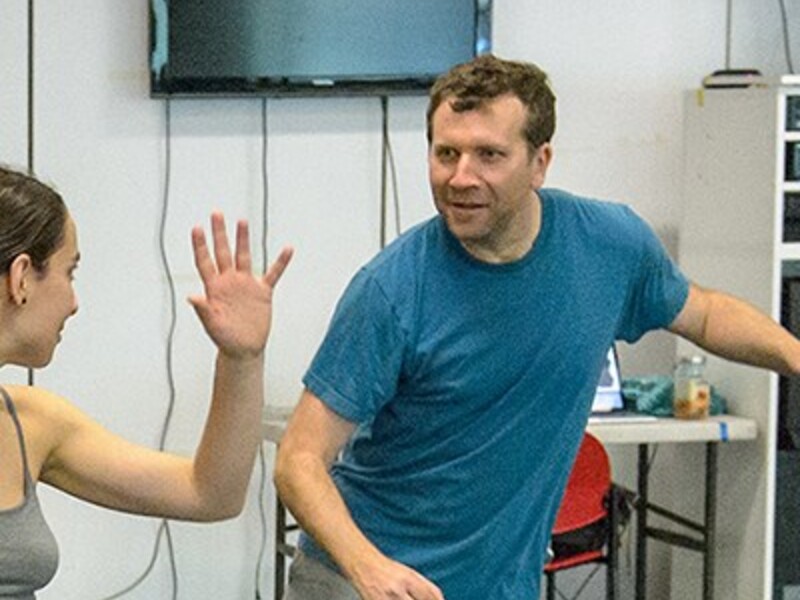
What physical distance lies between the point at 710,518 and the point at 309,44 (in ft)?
5.76

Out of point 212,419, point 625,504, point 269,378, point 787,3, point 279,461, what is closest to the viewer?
point 212,419

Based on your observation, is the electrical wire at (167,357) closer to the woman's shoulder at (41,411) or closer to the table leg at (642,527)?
the table leg at (642,527)

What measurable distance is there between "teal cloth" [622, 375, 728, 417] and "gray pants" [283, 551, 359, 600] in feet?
7.10

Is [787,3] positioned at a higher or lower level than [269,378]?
higher

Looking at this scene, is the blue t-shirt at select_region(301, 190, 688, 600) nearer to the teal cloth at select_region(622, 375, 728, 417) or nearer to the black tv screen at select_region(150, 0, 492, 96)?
the teal cloth at select_region(622, 375, 728, 417)

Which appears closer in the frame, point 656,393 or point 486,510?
point 486,510

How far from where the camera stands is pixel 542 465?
2.54m

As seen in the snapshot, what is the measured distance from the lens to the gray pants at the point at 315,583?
2549 millimetres

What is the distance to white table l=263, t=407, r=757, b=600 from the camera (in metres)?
4.43

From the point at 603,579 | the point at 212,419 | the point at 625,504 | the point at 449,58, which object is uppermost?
the point at 449,58

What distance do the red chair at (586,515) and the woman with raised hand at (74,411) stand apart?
2179 mm

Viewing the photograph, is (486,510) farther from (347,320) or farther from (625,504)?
(625,504)

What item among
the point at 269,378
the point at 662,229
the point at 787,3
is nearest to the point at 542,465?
the point at 269,378

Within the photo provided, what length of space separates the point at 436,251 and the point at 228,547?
8.26 ft
